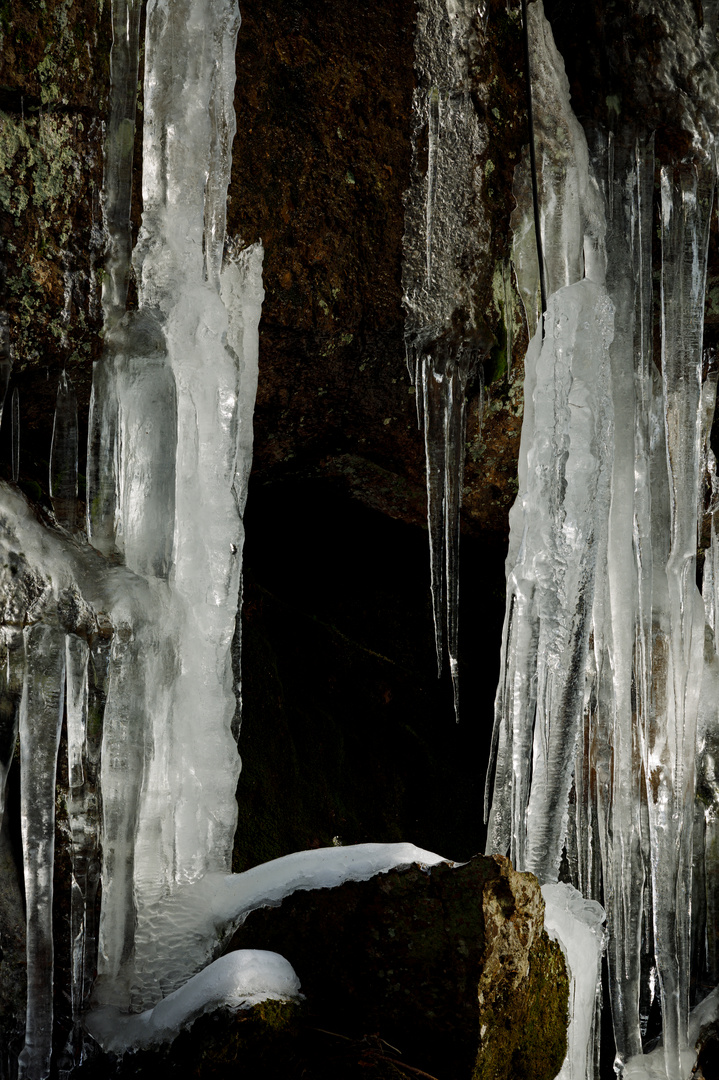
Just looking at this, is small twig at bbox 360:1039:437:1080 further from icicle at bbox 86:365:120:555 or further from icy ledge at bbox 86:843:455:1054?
icicle at bbox 86:365:120:555

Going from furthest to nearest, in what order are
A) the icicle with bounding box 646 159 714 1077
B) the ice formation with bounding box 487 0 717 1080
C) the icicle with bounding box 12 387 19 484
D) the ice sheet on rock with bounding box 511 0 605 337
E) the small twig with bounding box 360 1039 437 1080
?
1. the icicle with bounding box 646 159 714 1077
2. the ice sheet on rock with bounding box 511 0 605 337
3. the ice formation with bounding box 487 0 717 1080
4. the icicle with bounding box 12 387 19 484
5. the small twig with bounding box 360 1039 437 1080

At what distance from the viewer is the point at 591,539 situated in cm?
260

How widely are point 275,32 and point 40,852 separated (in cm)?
212

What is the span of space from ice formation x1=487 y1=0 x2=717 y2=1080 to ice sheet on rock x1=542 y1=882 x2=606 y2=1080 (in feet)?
0.58

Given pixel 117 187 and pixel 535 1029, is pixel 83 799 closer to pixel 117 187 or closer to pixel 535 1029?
pixel 535 1029

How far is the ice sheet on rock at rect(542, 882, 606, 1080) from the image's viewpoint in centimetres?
240

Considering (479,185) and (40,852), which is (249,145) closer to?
(479,185)

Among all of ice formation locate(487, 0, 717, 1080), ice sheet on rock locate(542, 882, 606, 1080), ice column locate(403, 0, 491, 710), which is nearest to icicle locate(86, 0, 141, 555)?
ice column locate(403, 0, 491, 710)

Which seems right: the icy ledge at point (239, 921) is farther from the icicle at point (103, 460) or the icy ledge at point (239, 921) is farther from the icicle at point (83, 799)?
the icicle at point (103, 460)

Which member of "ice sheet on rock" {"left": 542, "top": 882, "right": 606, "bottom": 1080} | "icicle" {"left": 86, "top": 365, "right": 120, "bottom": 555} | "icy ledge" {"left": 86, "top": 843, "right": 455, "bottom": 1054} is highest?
"icicle" {"left": 86, "top": 365, "right": 120, "bottom": 555}

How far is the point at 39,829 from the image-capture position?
215 cm

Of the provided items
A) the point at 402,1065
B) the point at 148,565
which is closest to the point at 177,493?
the point at 148,565

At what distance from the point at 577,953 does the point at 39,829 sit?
4.43 ft

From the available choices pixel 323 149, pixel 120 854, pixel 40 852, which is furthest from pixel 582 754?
pixel 323 149
